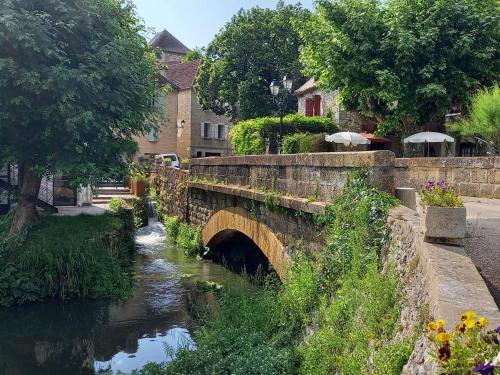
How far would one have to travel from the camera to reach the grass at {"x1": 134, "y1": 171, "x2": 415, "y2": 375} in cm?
443

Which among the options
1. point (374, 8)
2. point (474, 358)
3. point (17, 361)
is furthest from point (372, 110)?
point (474, 358)

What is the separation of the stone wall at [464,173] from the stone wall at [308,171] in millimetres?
A: 3626

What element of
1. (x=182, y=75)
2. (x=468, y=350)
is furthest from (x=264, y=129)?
(x=182, y=75)

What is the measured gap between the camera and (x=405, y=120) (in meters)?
19.6

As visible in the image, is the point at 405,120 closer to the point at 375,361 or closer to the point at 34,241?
the point at 34,241

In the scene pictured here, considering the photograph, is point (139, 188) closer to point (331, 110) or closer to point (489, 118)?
point (331, 110)

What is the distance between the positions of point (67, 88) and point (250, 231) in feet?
15.0

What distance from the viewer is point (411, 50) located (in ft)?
54.4

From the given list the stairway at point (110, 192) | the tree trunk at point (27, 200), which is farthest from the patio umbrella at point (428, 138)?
the tree trunk at point (27, 200)

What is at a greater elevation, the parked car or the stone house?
the stone house

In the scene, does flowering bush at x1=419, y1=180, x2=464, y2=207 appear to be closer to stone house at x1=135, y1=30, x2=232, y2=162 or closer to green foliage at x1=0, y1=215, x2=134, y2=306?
green foliage at x1=0, y1=215, x2=134, y2=306

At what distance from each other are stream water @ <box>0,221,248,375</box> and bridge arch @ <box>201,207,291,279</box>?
1.45 m

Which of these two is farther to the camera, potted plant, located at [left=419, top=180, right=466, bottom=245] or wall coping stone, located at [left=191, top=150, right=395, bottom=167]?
wall coping stone, located at [left=191, top=150, right=395, bottom=167]

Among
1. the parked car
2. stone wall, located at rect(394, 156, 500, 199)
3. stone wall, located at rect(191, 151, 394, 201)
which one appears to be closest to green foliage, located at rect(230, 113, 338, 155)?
the parked car
